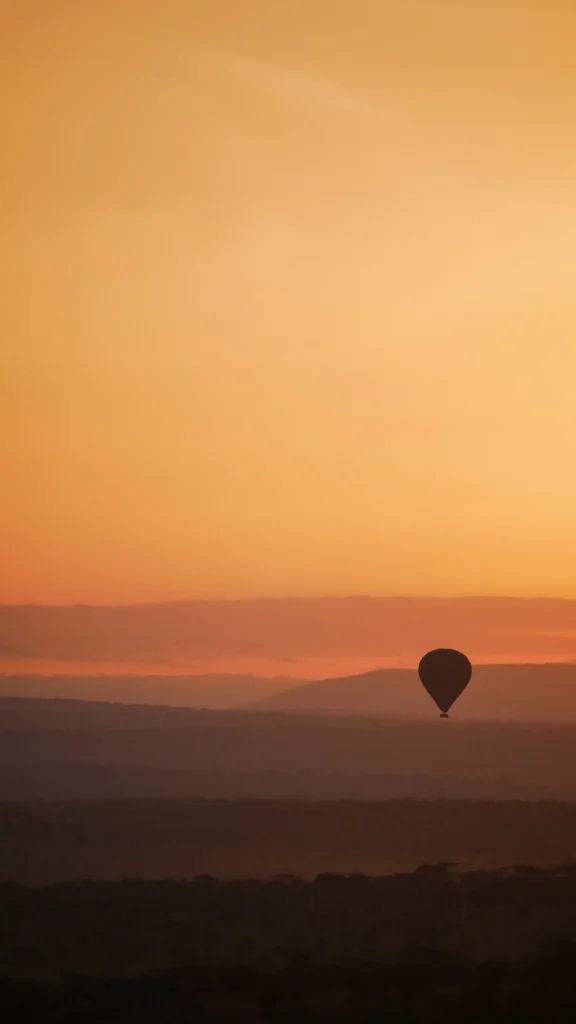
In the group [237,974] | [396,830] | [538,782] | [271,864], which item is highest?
[538,782]

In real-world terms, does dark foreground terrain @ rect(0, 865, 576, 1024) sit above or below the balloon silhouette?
below

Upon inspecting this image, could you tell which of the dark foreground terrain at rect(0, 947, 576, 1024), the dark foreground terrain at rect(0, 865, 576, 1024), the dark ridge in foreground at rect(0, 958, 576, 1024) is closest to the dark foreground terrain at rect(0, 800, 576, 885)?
the dark foreground terrain at rect(0, 865, 576, 1024)

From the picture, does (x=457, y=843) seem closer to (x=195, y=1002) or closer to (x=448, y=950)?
(x=448, y=950)

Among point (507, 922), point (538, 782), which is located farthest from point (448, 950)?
point (538, 782)

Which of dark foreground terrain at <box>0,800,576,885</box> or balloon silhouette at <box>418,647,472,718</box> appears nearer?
dark foreground terrain at <box>0,800,576,885</box>

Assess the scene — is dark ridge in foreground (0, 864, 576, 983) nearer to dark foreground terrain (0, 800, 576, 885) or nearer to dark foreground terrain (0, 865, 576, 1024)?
dark foreground terrain (0, 865, 576, 1024)

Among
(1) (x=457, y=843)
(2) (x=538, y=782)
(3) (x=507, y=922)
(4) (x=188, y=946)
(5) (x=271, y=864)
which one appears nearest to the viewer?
(4) (x=188, y=946)
